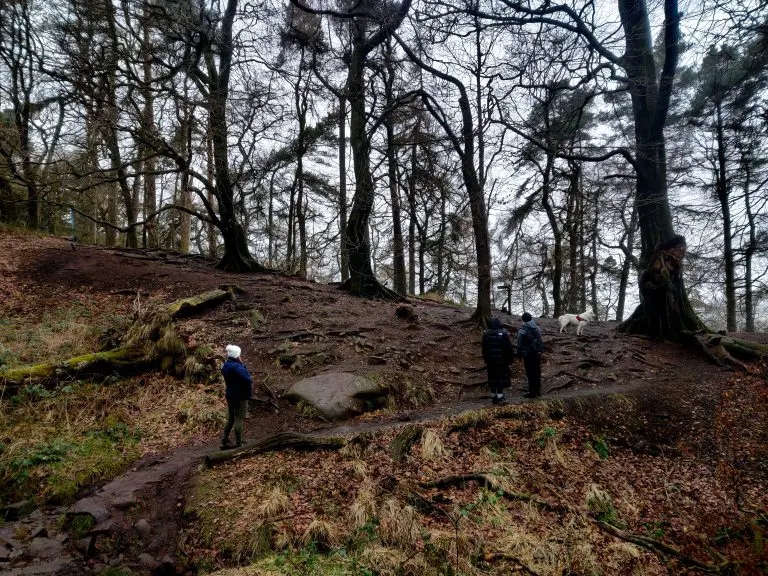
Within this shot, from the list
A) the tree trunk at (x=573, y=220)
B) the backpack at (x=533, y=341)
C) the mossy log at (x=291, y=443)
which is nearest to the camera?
the mossy log at (x=291, y=443)

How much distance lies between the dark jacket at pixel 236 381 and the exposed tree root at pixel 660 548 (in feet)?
16.9

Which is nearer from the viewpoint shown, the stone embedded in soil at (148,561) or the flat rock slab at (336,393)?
the stone embedded in soil at (148,561)

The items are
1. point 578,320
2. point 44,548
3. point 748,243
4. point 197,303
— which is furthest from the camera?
point 748,243

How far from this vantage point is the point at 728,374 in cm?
816

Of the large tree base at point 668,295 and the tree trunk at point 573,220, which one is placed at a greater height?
the tree trunk at point 573,220

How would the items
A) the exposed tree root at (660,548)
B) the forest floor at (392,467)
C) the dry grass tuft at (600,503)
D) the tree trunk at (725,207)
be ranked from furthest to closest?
the tree trunk at (725,207), the dry grass tuft at (600,503), the forest floor at (392,467), the exposed tree root at (660,548)

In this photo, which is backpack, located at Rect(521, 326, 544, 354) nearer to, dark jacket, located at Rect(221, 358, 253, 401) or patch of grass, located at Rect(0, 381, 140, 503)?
dark jacket, located at Rect(221, 358, 253, 401)

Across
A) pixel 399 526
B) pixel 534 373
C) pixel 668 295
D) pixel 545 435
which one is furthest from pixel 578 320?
pixel 399 526

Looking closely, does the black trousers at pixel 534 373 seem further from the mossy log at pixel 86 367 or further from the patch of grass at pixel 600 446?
the mossy log at pixel 86 367

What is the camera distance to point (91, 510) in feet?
14.7

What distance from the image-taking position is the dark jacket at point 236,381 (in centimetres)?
582

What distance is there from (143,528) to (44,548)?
89cm

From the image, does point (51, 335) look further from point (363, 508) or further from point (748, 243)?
point (748, 243)

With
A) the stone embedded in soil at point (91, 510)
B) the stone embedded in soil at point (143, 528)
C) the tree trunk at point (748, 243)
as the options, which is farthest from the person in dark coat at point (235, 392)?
the tree trunk at point (748, 243)
